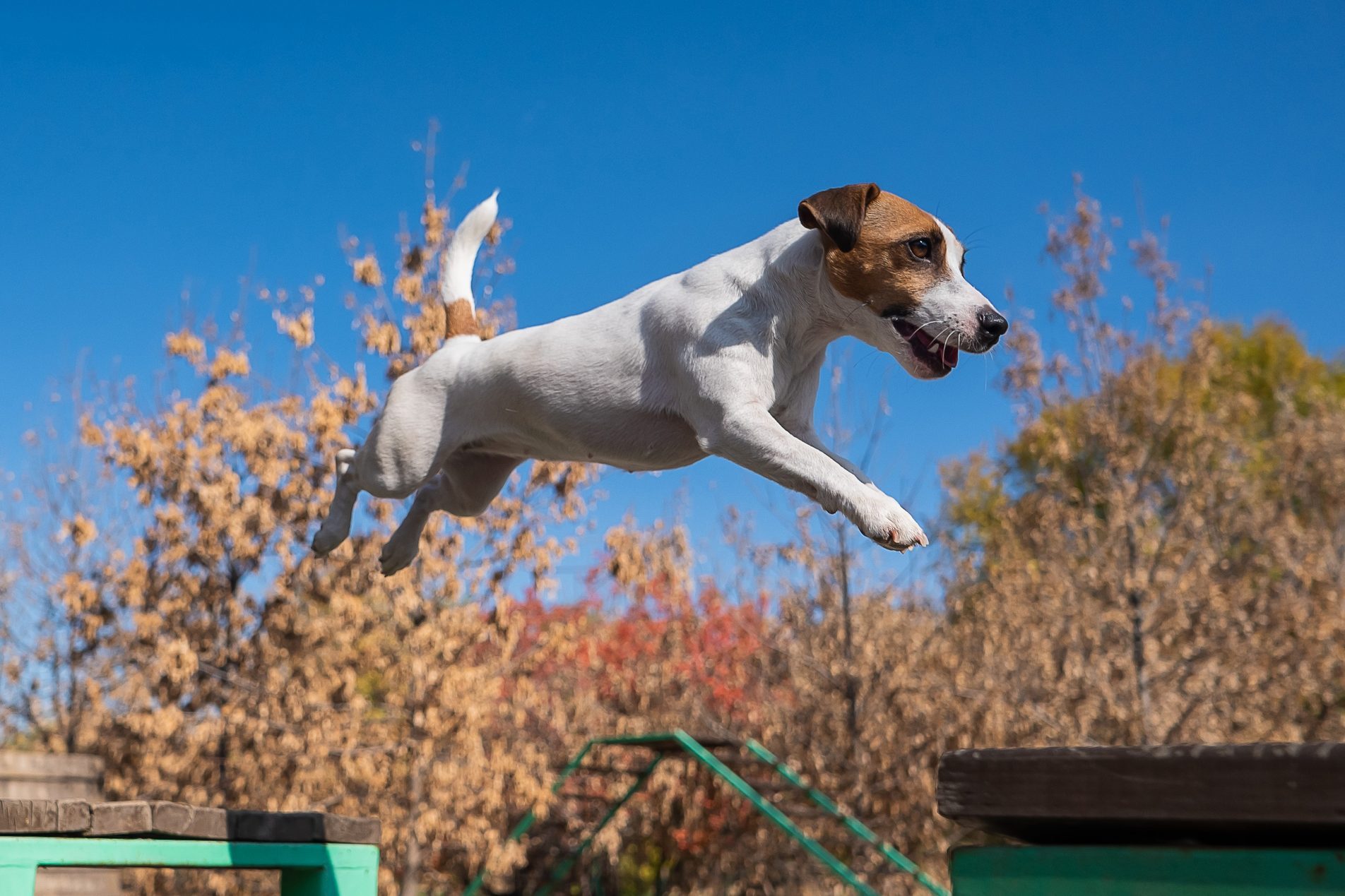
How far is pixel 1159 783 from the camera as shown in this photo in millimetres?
1538

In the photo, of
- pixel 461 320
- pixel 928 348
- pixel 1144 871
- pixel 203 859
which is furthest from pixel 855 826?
pixel 1144 871

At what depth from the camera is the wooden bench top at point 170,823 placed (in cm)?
311

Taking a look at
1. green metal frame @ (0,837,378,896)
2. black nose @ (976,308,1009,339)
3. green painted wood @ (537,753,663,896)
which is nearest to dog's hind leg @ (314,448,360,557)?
green metal frame @ (0,837,378,896)

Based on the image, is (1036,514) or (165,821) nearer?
(165,821)

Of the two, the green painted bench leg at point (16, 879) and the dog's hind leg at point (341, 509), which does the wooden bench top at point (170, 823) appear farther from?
the dog's hind leg at point (341, 509)

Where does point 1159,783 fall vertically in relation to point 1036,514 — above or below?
below

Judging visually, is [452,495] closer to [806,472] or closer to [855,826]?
[806,472]

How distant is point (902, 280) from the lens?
2.57m

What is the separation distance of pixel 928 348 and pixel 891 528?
0.48 meters

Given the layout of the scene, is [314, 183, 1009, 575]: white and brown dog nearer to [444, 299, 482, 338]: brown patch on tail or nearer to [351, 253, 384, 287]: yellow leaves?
[444, 299, 482, 338]: brown patch on tail

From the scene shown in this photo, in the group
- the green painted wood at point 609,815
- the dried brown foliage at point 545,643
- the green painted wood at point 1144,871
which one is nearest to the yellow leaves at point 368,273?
the dried brown foliage at point 545,643

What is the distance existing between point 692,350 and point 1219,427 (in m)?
9.92

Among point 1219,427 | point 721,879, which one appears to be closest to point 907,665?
point 721,879

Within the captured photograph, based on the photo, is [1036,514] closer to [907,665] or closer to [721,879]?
[907,665]
